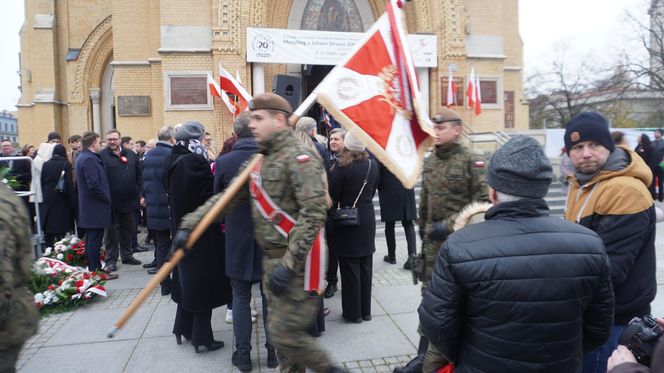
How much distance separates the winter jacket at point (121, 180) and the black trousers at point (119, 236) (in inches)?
6.6

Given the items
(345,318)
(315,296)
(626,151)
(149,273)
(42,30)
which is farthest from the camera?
(42,30)

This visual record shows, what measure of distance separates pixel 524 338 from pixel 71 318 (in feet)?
17.4

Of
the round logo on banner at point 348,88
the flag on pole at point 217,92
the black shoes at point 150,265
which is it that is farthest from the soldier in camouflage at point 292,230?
the flag on pole at point 217,92

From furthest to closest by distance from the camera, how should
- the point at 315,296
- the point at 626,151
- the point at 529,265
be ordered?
the point at 315,296 < the point at 626,151 < the point at 529,265

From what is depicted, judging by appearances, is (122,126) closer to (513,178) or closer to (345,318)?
(345,318)

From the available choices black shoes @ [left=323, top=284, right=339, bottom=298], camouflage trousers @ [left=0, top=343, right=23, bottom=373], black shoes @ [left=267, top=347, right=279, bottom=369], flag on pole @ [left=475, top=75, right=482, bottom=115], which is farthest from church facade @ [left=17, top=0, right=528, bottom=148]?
camouflage trousers @ [left=0, top=343, right=23, bottom=373]

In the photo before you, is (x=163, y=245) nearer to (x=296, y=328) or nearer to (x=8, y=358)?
(x=296, y=328)

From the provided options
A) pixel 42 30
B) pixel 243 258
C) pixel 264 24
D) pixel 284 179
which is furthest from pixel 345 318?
pixel 42 30

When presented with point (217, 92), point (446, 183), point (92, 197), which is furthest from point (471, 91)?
point (446, 183)

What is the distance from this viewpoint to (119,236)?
797 centimetres

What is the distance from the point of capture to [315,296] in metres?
3.05

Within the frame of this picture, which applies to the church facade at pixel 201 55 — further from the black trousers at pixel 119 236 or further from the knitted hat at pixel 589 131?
the knitted hat at pixel 589 131

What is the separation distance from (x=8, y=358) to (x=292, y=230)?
155cm

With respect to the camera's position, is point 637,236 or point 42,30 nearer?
point 637,236
